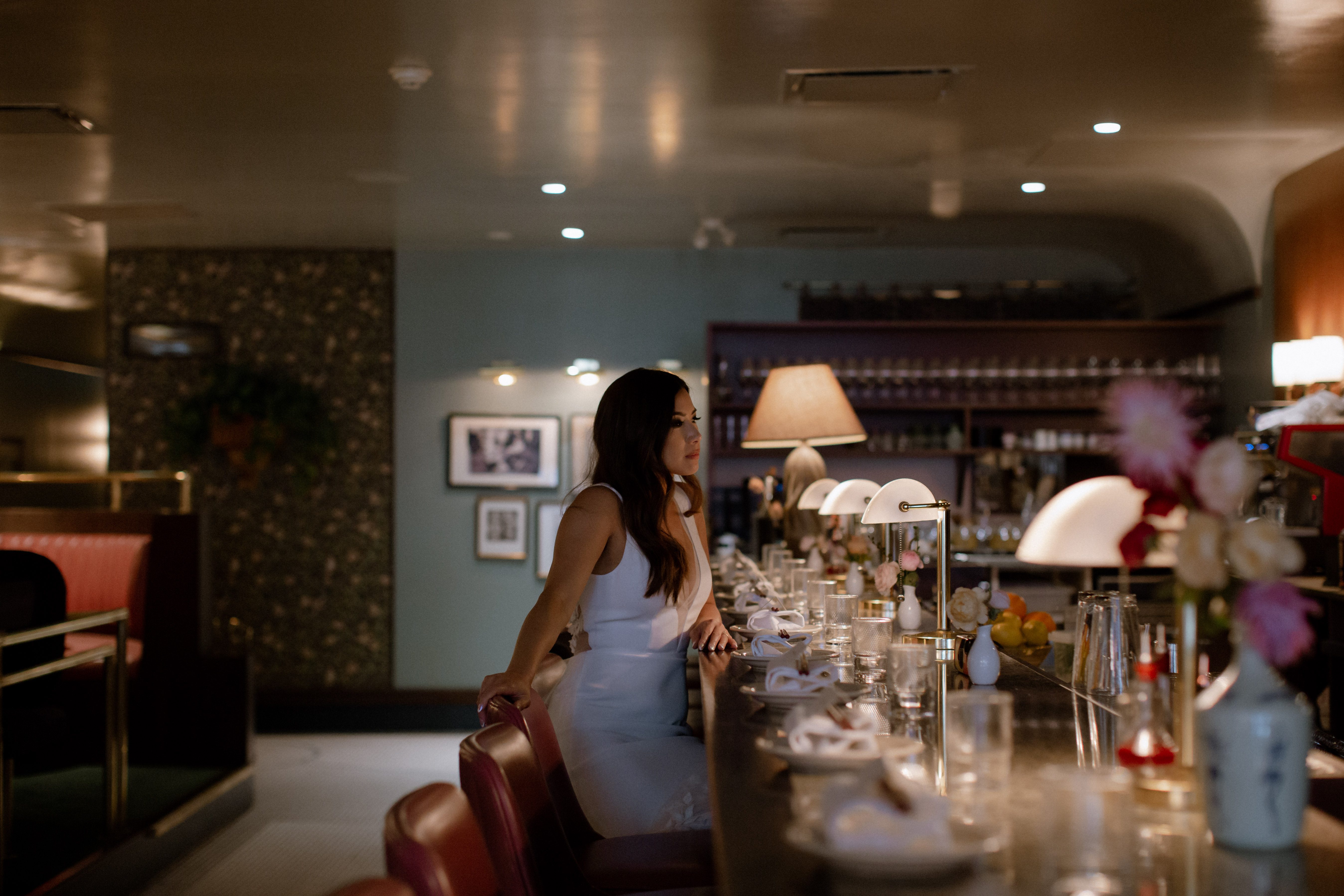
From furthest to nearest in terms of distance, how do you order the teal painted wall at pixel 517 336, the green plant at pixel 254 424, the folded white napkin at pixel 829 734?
the teal painted wall at pixel 517 336
the green plant at pixel 254 424
the folded white napkin at pixel 829 734

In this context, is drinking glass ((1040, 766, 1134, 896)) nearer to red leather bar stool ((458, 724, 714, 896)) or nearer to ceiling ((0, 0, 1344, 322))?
red leather bar stool ((458, 724, 714, 896))

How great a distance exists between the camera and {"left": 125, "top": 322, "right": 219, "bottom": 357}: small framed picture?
7.74 meters

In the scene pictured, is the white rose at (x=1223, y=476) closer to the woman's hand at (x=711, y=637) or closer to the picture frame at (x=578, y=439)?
the woman's hand at (x=711, y=637)

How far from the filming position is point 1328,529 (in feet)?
14.4

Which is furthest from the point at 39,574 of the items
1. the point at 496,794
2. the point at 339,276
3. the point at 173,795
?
the point at 339,276

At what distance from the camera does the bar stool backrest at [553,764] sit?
7.08ft

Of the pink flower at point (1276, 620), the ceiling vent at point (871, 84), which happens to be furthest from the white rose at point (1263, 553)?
the ceiling vent at point (871, 84)

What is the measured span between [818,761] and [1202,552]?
0.62m

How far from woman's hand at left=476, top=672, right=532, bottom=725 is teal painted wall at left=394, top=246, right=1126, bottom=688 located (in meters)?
5.46

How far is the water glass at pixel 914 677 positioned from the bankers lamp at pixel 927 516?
51 centimetres

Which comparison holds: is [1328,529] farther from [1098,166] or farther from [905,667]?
[905,667]

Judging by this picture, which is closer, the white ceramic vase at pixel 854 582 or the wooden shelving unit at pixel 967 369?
the white ceramic vase at pixel 854 582

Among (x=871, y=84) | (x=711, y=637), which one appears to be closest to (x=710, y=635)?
(x=711, y=637)

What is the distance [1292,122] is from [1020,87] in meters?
1.47
